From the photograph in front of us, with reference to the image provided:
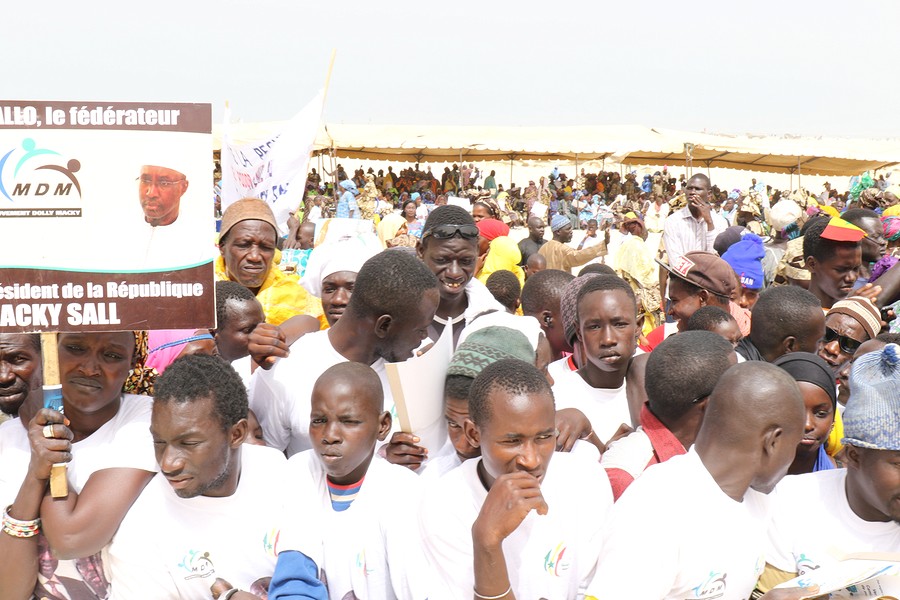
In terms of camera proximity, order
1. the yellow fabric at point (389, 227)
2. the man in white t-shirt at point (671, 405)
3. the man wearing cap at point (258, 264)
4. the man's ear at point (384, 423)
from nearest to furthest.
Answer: the man in white t-shirt at point (671, 405), the man's ear at point (384, 423), the man wearing cap at point (258, 264), the yellow fabric at point (389, 227)

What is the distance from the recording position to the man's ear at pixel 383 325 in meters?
3.56

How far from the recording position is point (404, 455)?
3.16 metres

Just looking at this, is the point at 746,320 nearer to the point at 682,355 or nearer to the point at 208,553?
the point at 682,355

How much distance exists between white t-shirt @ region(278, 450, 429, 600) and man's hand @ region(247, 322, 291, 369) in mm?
647

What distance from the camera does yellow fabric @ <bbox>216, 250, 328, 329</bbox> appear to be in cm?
504

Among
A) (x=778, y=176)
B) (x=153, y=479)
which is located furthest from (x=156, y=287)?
(x=778, y=176)

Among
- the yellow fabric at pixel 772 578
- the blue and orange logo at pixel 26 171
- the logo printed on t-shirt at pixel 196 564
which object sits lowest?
the yellow fabric at pixel 772 578

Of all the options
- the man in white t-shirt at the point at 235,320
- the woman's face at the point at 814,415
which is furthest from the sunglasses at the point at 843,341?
the man in white t-shirt at the point at 235,320

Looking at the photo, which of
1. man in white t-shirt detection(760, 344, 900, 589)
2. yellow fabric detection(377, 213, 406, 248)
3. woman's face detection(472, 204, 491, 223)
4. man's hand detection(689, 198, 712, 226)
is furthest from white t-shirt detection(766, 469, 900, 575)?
yellow fabric detection(377, 213, 406, 248)

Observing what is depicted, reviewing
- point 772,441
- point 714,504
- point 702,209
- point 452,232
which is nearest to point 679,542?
point 714,504

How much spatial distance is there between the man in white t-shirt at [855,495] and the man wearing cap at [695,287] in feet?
6.18

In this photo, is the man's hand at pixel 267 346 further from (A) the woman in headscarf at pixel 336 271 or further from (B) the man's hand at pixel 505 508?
(B) the man's hand at pixel 505 508

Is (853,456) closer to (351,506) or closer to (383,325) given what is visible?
(351,506)

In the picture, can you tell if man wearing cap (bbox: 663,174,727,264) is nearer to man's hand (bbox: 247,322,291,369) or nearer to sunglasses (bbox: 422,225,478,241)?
sunglasses (bbox: 422,225,478,241)
